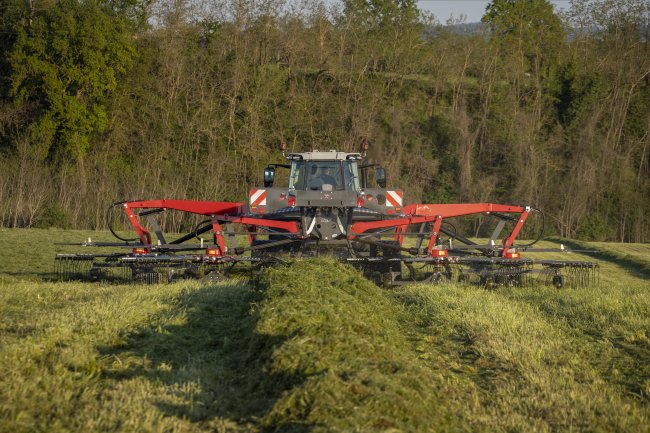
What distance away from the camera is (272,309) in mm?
7844

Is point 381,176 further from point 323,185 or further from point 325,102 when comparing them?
point 325,102

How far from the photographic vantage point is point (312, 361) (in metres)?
6.30

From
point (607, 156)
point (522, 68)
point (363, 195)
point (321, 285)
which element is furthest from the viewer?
point (522, 68)

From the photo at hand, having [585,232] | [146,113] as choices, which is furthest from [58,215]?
[585,232]

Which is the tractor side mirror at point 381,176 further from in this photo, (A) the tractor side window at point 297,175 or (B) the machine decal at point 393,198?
(A) the tractor side window at point 297,175

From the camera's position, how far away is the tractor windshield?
58.0 ft

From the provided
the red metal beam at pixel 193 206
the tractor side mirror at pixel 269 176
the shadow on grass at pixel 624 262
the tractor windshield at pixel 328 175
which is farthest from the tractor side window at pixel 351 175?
the shadow on grass at pixel 624 262

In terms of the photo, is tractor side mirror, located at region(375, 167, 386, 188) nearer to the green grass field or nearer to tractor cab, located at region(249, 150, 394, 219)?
tractor cab, located at region(249, 150, 394, 219)

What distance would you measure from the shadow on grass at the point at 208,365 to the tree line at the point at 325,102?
26100 millimetres

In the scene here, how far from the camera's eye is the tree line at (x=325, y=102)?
38.8 meters

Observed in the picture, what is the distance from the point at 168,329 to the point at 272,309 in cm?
105

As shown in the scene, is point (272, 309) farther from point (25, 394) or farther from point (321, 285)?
point (25, 394)

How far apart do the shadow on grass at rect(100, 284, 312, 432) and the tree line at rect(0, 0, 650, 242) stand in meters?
26.1

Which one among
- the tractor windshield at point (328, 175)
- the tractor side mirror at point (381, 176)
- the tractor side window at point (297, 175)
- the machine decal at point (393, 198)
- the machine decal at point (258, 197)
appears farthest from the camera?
the tractor side window at point (297, 175)
